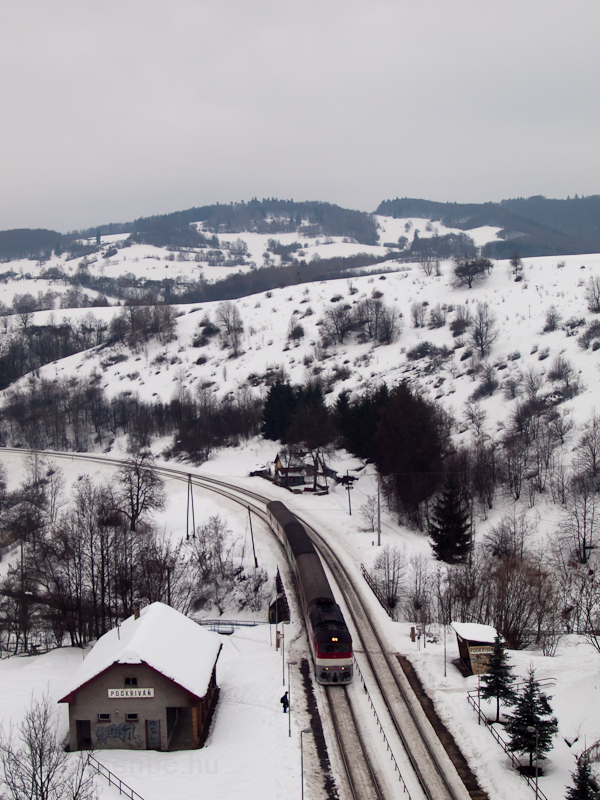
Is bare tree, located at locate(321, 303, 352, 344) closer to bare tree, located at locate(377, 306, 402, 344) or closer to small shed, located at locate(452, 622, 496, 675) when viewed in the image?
bare tree, located at locate(377, 306, 402, 344)

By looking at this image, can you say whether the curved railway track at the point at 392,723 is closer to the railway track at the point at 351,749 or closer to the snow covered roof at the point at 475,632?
the railway track at the point at 351,749

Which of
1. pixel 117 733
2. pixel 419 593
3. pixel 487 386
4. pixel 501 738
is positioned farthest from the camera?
pixel 487 386

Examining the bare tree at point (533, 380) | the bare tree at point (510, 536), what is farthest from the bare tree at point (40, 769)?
the bare tree at point (533, 380)

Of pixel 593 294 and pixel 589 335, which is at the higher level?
pixel 593 294

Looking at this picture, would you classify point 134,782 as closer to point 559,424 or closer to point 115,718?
point 115,718

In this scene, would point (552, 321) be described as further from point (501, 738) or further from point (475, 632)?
point (501, 738)

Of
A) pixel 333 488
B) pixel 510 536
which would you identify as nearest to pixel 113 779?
pixel 510 536
